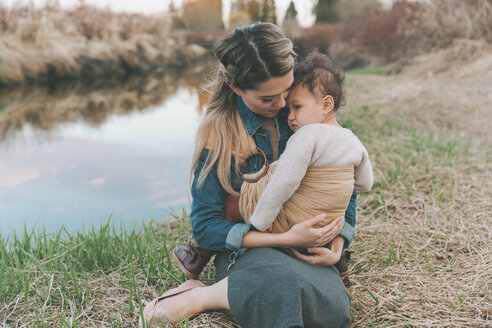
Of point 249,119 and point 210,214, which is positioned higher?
point 249,119

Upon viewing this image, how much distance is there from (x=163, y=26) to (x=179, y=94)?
9258 mm

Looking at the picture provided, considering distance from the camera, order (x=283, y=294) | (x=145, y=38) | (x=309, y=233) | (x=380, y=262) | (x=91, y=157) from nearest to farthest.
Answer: (x=283, y=294) < (x=309, y=233) < (x=380, y=262) < (x=91, y=157) < (x=145, y=38)

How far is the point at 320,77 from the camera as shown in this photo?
1.70 metres

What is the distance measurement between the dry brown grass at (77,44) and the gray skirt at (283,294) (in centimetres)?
945

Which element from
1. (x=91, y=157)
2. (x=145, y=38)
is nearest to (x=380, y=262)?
(x=91, y=157)

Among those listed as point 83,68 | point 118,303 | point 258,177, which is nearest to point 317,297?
point 258,177

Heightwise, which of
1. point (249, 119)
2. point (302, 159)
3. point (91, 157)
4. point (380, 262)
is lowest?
point (91, 157)

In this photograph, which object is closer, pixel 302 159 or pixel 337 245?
pixel 302 159

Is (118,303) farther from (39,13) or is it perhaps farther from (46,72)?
(39,13)

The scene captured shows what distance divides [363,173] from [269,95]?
1.64ft

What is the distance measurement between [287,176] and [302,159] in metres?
0.08

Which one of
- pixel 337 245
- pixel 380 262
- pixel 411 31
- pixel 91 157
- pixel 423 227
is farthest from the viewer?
pixel 411 31

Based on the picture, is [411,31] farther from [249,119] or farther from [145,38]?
[249,119]

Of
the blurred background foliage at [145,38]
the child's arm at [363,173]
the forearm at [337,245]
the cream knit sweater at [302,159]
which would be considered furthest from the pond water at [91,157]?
the blurred background foliage at [145,38]
